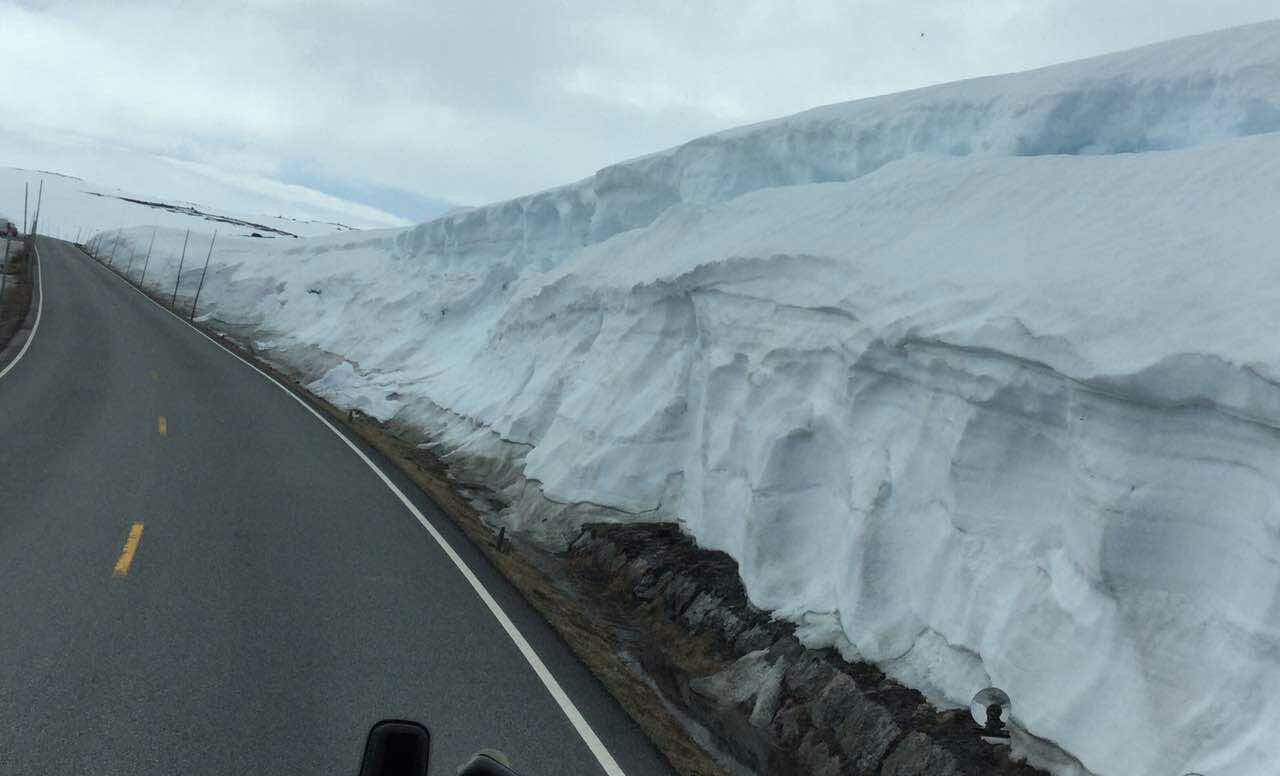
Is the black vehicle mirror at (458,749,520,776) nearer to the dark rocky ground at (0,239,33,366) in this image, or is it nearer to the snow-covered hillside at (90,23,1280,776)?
the snow-covered hillside at (90,23,1280,776)

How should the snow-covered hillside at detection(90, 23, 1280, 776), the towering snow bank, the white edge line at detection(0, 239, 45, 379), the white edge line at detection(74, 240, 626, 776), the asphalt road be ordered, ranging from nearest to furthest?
the asphalt road → the snow-covered hillside at detection(90, 23, 1280, 776) → the white edge line at detection(74, 240, 626, 776) → the towering snow bank → the white edge line at detection(0, 239, 45, 379)

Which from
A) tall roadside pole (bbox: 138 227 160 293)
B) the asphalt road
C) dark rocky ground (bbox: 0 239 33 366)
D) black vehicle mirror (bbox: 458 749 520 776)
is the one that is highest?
tall roadside pole (bbox: 138 227 160 293)

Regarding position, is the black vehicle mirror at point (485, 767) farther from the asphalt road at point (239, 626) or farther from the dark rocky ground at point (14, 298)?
the dark rocky ground at point (14, 298)

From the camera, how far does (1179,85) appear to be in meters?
11.1

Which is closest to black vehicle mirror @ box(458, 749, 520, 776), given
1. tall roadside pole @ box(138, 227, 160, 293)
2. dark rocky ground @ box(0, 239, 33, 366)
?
dark rocky ground @ box(0, 239, 33, 366)

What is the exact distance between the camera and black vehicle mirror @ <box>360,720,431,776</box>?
2389 mm

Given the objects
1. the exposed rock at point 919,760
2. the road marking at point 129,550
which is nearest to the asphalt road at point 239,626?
the road marking at point 129,550

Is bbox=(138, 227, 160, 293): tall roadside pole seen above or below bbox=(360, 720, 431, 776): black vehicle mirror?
above

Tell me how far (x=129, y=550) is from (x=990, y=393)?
790cm

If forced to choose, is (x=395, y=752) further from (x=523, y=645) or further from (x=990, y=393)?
(x=990, y=393)

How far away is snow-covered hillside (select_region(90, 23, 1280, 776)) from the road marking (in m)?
5.61

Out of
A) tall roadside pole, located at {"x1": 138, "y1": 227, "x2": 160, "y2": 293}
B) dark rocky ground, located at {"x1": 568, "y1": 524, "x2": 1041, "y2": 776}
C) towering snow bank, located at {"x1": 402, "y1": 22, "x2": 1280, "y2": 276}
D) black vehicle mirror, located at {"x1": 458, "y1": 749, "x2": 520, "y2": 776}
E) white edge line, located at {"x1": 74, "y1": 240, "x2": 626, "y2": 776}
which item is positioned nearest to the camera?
black vehicle mirror, located at {"x1": 458, "y1": 749, "x2": 520, "y2": 776}

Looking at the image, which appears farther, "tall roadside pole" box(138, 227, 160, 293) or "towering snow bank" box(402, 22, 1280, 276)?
"tall roadside pole" box(138, 227, 160, 293)

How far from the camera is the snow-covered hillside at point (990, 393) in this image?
601 centimetres
